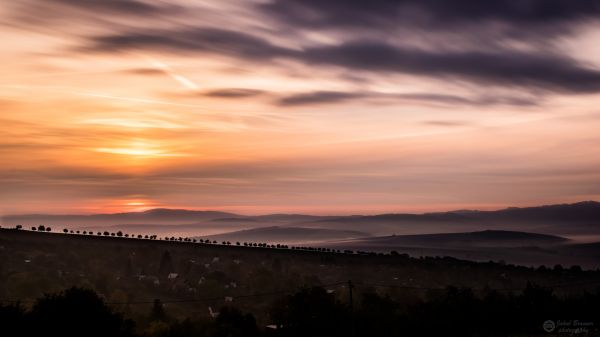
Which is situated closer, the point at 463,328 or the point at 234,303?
the point at 463,328

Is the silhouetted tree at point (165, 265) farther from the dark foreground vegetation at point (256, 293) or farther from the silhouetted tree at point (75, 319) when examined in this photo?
the silhouetted tree at point (75, 319)

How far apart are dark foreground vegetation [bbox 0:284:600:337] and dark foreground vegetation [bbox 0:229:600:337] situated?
0.13 m

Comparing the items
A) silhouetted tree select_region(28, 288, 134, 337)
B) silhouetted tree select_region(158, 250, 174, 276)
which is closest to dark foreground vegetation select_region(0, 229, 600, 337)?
silhouetted tree select_region(28, 288, 134, 337)

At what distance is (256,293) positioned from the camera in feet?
396

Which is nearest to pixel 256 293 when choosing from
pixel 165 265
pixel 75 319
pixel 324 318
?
pixel 165 265

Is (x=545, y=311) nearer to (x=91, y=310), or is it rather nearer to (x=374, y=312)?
(x=374, y=312)

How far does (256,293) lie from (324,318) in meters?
47.6

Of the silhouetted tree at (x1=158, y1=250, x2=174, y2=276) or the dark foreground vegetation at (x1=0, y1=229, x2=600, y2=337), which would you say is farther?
the silhouetted tree at (x1=158, y1=250, x2=174, y2=276)

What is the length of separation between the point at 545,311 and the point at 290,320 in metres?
38.3

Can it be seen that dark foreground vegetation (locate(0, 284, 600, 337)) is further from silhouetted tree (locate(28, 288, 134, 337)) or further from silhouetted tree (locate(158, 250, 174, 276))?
silhouetted tree (locate(158, 250, 174, 276))

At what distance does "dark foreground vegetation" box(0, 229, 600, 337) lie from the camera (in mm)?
69000

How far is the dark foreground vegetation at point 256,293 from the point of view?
69.0 meters

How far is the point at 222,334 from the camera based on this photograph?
6950 cm

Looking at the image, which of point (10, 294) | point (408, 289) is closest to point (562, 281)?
point (408, 289)
